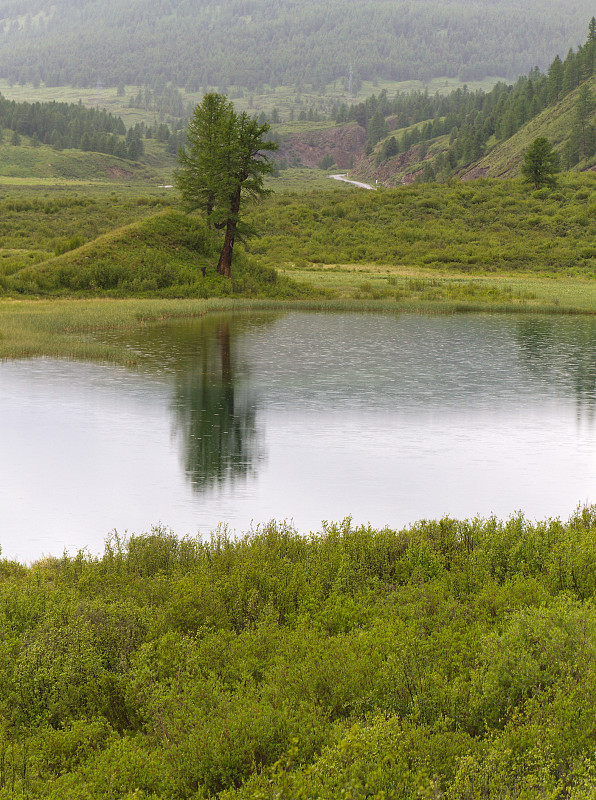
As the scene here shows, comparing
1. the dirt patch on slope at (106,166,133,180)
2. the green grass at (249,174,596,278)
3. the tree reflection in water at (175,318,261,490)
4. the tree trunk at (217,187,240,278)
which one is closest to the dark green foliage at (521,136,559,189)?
the green grass at (249,174,596,278)

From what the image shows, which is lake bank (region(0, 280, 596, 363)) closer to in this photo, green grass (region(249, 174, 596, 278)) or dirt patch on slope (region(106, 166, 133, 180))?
green grass (region(249, 174, 596, 278))

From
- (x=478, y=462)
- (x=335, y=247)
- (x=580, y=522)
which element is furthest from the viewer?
(x=335, y=247)

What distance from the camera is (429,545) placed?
27.2 ft

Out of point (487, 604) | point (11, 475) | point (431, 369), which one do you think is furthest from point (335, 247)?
point (487, 604)

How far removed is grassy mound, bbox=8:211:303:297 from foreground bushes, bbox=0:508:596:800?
30.6 metres

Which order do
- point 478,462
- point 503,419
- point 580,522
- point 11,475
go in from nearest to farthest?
point 580,522
point 11,475
point 478,462
point 503,419

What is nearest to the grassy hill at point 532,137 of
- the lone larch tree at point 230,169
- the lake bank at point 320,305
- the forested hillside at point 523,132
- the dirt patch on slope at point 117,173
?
the forested hillside at point 523,132

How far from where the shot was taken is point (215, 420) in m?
15.5

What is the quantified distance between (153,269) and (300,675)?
35.7 meters

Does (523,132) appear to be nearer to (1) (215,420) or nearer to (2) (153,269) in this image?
(2) (153,269)

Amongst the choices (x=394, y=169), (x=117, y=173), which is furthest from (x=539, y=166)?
(x=117, y=173)

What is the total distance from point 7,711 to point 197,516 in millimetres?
5241

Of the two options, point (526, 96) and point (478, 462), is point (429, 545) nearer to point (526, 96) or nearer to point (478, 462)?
point (478, 462)

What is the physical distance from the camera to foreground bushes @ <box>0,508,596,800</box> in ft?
14.1
